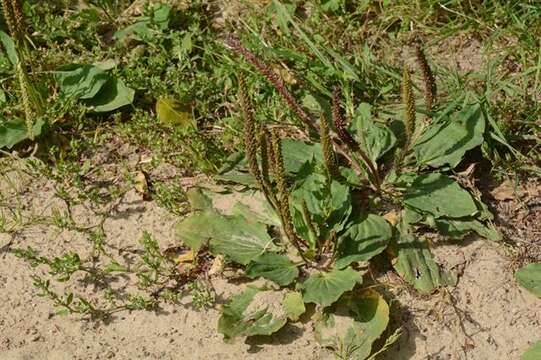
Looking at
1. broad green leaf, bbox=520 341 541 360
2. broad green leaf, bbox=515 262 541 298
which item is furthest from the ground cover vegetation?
broad green leaf, bbox=520 341 541 360

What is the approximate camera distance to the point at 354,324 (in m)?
3.32

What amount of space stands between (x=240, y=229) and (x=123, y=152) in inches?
33.9

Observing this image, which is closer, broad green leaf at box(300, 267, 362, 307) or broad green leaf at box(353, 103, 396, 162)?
broad green leaf at box(300, 267, 362, 307)

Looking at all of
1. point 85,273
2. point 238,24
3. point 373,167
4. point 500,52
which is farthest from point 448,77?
point 85,273

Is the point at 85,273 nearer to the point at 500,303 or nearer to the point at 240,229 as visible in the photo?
the point at 240,229

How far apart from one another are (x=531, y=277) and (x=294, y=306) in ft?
3.01

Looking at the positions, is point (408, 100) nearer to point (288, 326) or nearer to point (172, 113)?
point (288, 326)

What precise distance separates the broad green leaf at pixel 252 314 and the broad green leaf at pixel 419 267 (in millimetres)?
492

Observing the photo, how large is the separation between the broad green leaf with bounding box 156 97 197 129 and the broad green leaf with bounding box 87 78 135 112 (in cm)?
15

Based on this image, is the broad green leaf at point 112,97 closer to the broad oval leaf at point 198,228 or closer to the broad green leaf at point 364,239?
the broad oval leaf at point 198,228

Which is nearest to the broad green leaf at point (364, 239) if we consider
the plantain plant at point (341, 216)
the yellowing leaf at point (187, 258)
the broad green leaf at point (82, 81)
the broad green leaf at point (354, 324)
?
the plantain plant at point (341, 216)

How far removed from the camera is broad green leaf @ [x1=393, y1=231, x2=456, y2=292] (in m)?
3.47

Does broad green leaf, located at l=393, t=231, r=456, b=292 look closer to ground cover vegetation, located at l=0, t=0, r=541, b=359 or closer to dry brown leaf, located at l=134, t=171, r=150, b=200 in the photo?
ground cover vegetation, located at l=0, t=0, r=541, b=359

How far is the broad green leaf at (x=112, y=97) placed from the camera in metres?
4.23
